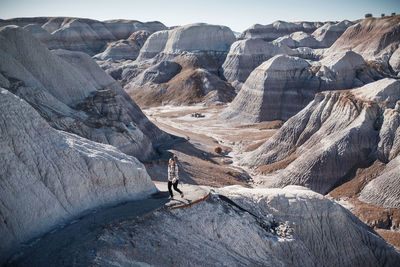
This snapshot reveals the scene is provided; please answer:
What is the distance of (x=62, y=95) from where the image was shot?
81.6 ft

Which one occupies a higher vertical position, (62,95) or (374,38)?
(374,38)

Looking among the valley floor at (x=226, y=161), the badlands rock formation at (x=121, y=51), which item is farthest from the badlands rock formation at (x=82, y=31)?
the valley floor at (x=226, y=161)

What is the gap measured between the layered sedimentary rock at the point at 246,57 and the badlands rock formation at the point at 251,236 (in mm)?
49582

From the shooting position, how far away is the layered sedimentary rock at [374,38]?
59.2 m

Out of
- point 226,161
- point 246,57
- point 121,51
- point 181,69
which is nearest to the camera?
point 226,161

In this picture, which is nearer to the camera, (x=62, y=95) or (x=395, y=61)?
(x=62, y=95)

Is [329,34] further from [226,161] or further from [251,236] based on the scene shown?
[251,236]

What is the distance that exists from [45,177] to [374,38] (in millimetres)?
65022

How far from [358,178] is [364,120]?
3.96 meters

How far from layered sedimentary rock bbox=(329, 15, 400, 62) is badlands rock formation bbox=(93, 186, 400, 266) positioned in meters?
50.0

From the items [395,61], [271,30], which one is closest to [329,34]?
[271,30]

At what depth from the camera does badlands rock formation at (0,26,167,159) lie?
2075cm

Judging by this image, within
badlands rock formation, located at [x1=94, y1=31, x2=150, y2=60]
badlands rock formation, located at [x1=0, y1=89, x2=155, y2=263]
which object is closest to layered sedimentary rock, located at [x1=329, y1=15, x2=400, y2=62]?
badlands rock formation, located at [x1=94, y1=31, x2=150, y2=60]

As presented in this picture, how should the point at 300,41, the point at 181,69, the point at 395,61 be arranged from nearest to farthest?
the point at 395,61
the point at 181,69
the point at 300,41
